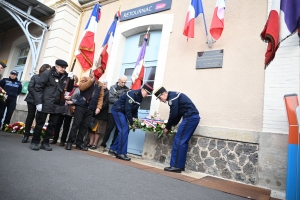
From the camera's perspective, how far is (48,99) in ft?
12.2

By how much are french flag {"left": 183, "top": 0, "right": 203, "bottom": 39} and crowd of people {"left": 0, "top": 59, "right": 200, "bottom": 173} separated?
5.23 feet

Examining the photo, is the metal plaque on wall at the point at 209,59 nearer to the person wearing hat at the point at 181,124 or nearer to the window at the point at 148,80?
the person wearing hat at the point at 181,124

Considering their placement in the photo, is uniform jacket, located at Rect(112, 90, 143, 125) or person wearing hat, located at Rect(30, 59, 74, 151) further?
uniform jacket, located at Rect(112, 90, 143, 125)

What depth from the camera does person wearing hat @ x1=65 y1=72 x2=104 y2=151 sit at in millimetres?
4274

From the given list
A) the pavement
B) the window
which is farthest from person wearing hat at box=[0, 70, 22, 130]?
the pavement

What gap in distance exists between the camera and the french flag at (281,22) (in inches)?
107

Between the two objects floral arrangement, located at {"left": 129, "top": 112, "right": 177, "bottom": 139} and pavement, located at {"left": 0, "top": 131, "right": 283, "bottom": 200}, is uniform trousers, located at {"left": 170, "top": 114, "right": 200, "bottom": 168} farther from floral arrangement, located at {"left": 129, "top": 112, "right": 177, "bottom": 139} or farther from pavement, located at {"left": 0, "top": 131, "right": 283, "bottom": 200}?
pavement, located at {"left": 0, "top": 131, "right": 283, "bottom": 200}

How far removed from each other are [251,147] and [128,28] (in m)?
4.85

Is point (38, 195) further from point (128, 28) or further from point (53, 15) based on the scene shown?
point (53, 15)

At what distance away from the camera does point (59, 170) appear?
2.47m

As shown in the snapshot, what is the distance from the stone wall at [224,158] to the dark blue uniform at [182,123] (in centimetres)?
47

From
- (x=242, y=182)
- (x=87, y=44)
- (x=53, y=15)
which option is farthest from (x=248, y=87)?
(x=53, y=15)

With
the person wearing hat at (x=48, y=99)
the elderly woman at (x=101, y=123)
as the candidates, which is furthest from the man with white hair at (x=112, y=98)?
the person wearing hat at (x=48, y=99)

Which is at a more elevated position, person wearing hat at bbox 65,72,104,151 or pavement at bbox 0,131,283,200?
person wearing hat at bbox 65,72,104,151
